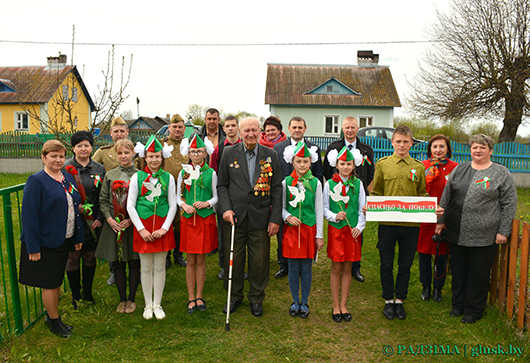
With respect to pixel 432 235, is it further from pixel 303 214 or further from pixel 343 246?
pixel 303 214

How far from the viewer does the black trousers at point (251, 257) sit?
4359 millimetres

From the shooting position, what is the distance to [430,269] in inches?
192

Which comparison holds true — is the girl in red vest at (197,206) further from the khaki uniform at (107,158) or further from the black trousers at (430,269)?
the black trousers at (430,269)

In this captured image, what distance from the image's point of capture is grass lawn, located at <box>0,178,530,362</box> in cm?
358

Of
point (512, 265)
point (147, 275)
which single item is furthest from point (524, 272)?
point (147, 275)

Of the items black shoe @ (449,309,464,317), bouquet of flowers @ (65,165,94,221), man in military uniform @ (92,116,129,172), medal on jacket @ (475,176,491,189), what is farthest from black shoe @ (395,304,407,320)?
man in military uniform @ (92,116,129,172)

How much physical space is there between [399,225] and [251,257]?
5.63 feet

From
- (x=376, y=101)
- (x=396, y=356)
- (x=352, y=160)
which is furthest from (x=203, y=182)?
(x=376, y=101)

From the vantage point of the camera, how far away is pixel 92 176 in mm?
4449

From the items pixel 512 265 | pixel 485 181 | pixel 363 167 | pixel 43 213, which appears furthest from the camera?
pixel 363 167

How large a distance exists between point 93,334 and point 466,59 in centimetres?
1969

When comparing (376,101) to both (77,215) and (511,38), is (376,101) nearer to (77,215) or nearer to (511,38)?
(511,38)

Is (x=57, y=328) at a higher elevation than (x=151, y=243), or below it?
below

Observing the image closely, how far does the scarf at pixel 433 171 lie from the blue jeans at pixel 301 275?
1.89m
